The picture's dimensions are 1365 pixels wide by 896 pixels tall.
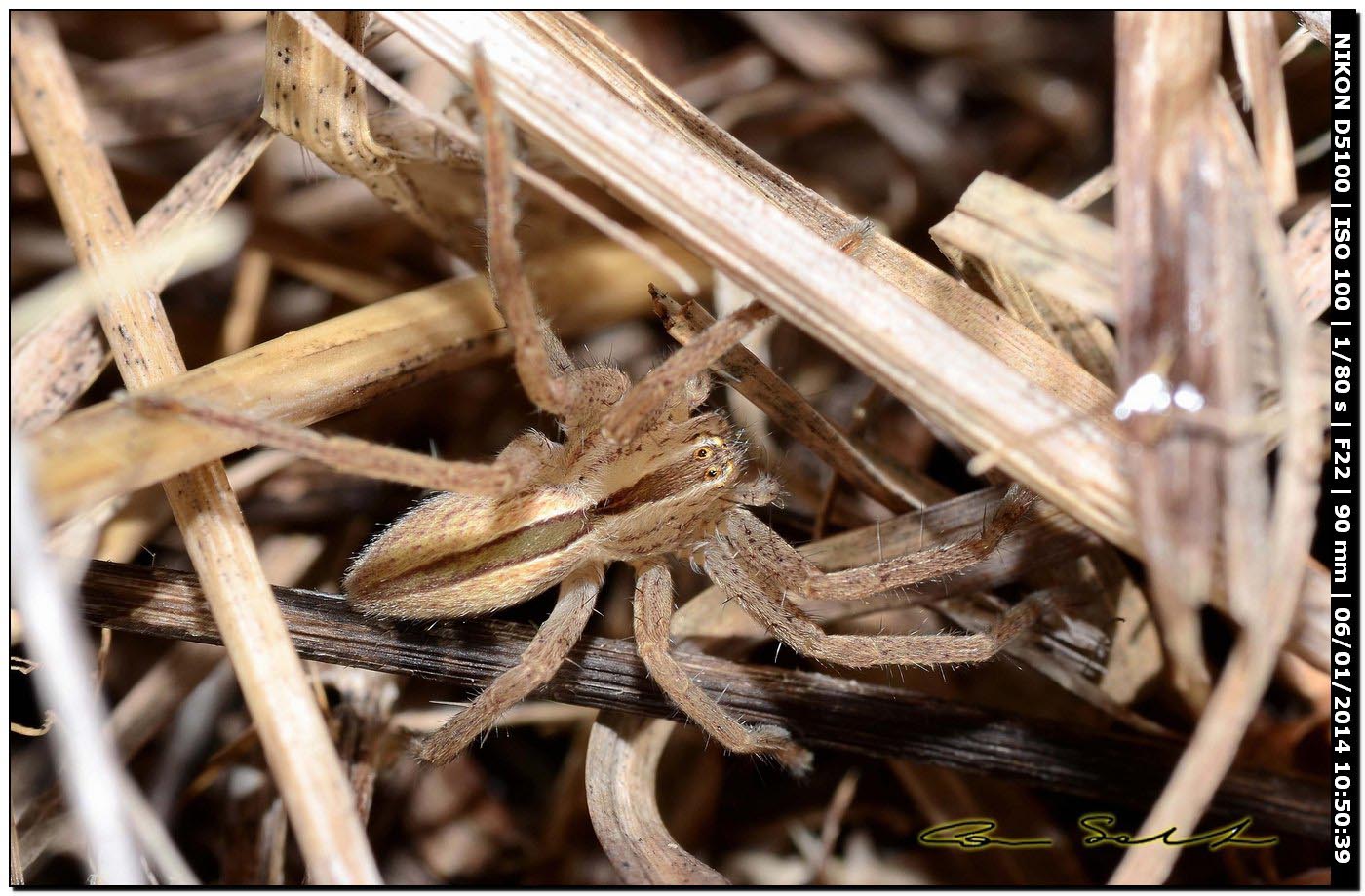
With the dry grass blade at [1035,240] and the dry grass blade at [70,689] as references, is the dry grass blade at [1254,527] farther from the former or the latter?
the dry grass blade at [70,689]

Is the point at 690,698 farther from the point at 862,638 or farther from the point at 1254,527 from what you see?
the point at 1254,527

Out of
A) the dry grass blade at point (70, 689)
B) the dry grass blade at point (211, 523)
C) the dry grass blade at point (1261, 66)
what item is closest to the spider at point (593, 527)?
the dry grass blade at point (211, 523)

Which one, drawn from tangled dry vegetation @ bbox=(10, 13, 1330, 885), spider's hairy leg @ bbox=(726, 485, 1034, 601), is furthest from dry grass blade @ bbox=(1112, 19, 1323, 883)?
spider's hairy leg @ bbox=(726, 485, 1034, 601)

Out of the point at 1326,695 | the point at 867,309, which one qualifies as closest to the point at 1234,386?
the point at 867,309

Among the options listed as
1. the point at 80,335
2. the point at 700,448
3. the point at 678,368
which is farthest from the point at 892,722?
the point at 80,335

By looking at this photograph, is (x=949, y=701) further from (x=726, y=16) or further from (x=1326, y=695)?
(x=726, y=16)

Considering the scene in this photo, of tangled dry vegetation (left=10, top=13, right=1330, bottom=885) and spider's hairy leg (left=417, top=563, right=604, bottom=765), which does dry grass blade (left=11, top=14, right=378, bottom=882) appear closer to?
tangled dry vegetation (left=10, top=13, right=1330, bottom=885)
